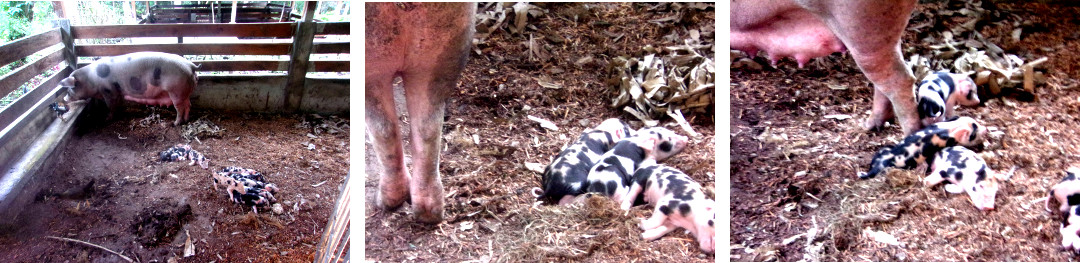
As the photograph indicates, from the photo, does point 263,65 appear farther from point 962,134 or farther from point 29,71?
point 962,134

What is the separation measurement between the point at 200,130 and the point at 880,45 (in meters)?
1.76

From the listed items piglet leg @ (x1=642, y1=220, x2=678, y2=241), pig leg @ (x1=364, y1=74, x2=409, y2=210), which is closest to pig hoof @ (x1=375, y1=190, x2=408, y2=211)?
pig leg @ (x1=364, y1=74, x2=409, y2=210)

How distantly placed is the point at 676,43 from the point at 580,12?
0.25 m

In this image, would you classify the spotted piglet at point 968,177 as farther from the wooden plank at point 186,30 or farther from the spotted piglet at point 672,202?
the wooden plank at point 186,30

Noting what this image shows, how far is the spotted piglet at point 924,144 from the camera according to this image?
6.71 ft

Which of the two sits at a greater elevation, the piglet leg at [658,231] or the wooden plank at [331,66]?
the wooden plank at [331,66]

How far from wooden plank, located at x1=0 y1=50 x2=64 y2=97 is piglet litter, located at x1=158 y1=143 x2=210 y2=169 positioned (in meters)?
0.37

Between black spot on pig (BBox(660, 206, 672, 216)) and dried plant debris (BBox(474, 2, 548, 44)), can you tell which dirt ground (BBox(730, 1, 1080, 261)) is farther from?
dried plant debris (BBox(474, 2, 548, 44))

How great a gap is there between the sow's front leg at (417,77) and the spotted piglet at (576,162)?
27cm

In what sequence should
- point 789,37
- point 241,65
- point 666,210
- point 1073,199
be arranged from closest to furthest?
point 666,210 → point 1073,199 → point 241,65 → point 789,37

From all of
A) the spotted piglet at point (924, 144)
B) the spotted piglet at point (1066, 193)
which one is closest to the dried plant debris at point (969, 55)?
the spotted piglet at point (924, 144)

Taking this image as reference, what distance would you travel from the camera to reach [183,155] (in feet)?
6.67

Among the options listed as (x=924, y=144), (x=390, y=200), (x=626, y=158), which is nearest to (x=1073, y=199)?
(x=924, y=144)

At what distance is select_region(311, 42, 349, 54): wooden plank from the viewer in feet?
6.80
